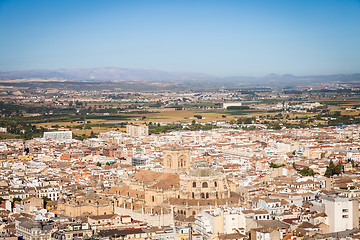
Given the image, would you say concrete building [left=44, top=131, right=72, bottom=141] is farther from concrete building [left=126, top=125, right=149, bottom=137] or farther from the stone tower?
the stone tower

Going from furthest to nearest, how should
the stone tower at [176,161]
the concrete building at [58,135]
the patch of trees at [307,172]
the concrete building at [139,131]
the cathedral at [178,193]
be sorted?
the concrete building at [139,131]
the concrete building at [58,135]
the patch of trees at [307,172]
the stone tower at [176,161]
the cathedral at [178,193]

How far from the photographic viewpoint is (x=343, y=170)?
53.8 meters

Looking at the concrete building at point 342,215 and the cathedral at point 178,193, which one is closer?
the concrete building at point 342,215

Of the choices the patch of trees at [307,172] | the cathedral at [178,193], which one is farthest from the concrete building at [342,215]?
the patch of trees at [307,172]

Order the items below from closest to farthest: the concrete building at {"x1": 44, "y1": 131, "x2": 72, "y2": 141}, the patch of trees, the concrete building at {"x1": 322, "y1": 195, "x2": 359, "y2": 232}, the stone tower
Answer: the concrete building at {"x1": 322, "y1": 195, "x2": 359, "y2": 232} → the stone tower → the patch of trees → the concrete building at {"x1": 44, "y1": 131, "x2": 72, "y2": 141}

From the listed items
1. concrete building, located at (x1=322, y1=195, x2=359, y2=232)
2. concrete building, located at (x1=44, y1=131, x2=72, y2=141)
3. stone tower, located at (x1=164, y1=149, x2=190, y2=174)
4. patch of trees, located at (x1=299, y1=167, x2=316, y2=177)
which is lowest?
concrete building, located at (x1=44, y1=131, x2=72, y2=141)

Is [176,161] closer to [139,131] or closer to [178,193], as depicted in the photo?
[178,193]

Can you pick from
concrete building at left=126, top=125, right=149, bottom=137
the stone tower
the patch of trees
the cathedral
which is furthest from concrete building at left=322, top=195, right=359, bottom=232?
concrete building at left=126, top=125, right=149, bottom=137

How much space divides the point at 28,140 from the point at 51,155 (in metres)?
17.2

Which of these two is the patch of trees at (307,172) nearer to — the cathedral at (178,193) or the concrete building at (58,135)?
the cathedral at (178,193)

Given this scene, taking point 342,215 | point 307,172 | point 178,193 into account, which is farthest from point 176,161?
point 307,172

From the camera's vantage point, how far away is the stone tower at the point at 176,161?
4325 cm

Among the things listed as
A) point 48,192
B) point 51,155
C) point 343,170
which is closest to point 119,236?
point 48,192

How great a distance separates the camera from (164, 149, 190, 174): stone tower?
43250 millimetres
